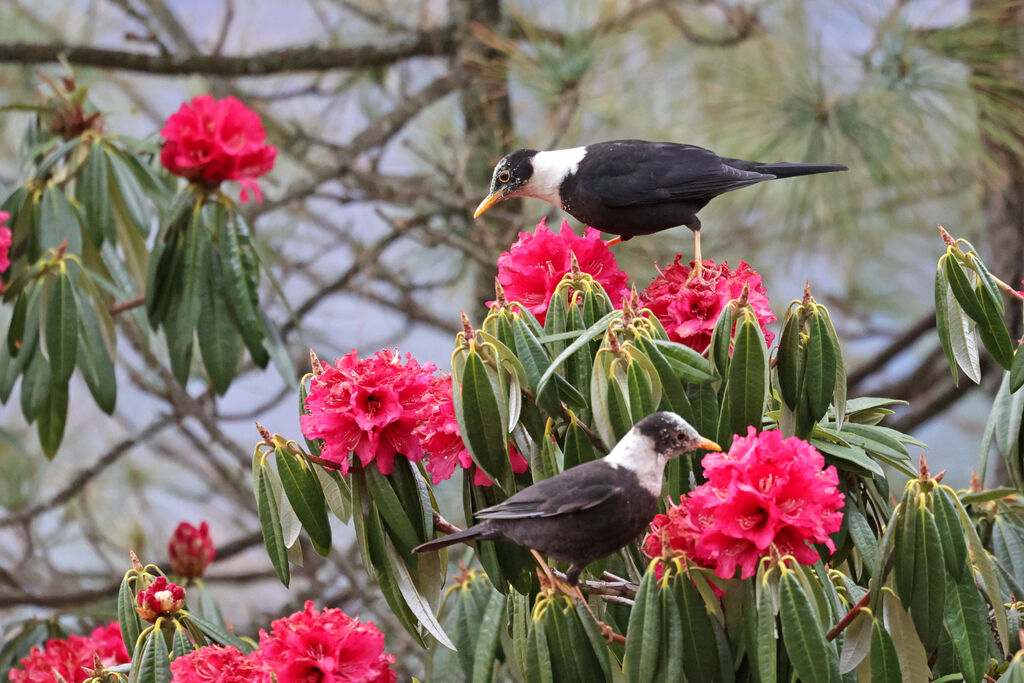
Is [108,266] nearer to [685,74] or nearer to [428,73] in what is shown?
[428,73]

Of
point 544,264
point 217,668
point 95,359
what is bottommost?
point 217,668

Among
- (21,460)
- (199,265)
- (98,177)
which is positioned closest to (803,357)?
(199,265)

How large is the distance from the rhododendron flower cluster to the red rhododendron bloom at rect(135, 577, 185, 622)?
752 millimetres

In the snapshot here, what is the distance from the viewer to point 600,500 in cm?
141

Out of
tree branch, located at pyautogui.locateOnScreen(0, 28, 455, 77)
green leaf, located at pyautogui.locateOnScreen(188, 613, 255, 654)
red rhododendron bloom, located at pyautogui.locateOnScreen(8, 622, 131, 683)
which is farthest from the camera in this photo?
tree branch, located at pyautogui.locateOnScreen(0, 28, 455, 77)

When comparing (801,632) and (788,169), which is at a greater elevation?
(788,169)

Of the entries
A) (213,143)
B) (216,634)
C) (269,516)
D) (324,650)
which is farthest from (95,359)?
(324,650)

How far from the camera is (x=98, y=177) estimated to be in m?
2.51

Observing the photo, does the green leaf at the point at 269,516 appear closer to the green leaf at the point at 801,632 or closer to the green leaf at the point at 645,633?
the green leaf at the point at 645,633

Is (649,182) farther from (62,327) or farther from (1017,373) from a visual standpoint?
(62,327)

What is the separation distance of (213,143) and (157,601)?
3.86 feet

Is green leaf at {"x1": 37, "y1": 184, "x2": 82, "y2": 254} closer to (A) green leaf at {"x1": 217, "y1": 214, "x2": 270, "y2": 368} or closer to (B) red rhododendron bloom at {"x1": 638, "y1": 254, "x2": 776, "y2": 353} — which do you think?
(A) green leaf at {"x1": 217, "y1": 214, "x2": 270, "y2": 368}

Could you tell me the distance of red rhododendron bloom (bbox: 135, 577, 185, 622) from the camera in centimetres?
159

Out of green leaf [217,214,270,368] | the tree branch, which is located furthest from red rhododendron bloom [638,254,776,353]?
the tree branch
